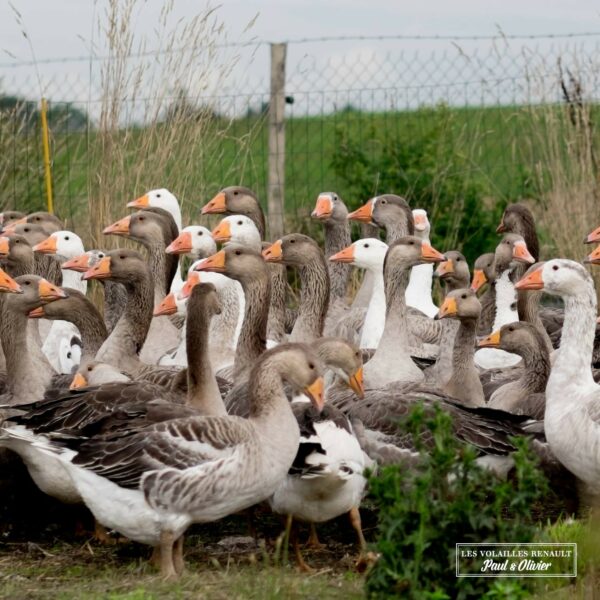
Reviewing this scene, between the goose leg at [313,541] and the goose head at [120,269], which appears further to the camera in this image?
the goose head at [120,269]

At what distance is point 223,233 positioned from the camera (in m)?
11.5

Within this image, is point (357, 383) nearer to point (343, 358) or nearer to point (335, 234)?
point (343, 358)

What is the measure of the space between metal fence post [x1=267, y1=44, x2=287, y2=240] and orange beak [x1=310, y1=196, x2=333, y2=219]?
2.30m

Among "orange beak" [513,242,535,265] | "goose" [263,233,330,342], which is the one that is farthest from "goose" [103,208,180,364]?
"orange beak" [513,242,535,265]

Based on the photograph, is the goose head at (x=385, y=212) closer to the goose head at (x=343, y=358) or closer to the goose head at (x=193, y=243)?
the goose head at (x=193, y=243)

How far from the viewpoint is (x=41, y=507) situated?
832 cm

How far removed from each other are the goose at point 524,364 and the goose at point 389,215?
3174 millimetres

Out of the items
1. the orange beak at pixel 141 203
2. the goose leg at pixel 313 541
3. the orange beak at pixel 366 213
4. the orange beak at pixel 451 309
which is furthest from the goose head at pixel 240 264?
the orange beak at pixel 366 213

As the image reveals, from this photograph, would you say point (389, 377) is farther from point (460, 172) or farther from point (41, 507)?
point (460, 172)

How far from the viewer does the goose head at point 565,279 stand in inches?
321

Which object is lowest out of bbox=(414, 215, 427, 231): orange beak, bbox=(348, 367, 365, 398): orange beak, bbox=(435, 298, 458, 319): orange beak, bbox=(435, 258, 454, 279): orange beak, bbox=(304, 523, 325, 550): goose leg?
bbox=(304, 523, 325, 550): goose leg

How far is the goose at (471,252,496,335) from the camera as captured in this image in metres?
12.3

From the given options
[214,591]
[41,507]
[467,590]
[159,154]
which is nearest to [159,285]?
[159,154]

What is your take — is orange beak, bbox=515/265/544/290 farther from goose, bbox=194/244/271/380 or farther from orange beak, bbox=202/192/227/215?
orange beak, bbox=202/192/227/215
